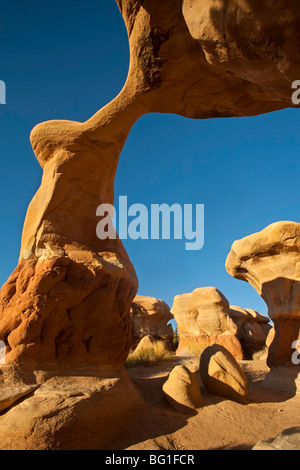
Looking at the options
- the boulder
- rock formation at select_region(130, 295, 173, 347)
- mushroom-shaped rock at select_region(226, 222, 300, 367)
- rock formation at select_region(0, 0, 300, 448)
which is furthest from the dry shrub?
the boulder

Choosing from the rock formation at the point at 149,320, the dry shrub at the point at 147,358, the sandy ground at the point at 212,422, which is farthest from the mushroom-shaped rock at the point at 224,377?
the rock formation at the point at 149,320

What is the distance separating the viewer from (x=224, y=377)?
237 inches

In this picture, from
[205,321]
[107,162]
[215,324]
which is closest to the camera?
[107,162]

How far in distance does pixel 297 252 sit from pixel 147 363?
Answer: 5.51 metres

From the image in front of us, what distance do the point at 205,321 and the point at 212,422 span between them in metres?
9.65

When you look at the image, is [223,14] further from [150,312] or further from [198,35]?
[150,312]

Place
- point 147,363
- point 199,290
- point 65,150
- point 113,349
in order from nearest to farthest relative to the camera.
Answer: point 113,349
point 65,150
point 147,363
point 199,290

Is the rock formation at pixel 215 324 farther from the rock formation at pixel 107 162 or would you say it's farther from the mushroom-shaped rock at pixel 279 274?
the rock formation at pixel 107 162

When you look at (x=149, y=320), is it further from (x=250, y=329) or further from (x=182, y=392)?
(x=182, y=392)

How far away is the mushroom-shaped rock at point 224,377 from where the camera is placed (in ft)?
19.4

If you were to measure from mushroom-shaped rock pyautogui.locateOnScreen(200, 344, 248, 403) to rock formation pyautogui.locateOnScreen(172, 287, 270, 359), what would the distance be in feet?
22.7

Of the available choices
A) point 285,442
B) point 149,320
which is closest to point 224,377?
point 285,442

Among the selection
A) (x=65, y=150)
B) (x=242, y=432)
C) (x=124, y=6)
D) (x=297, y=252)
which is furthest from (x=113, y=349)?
(x=297, y=252)

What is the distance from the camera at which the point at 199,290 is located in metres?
15.6
